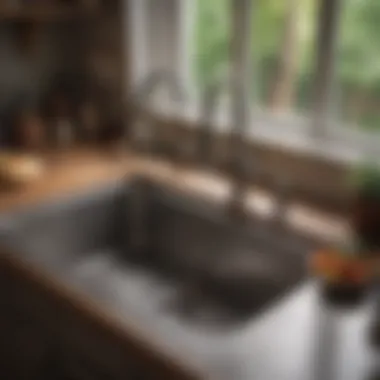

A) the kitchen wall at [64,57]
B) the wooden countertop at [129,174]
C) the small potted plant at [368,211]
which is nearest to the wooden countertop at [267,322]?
the wooden countertop at [129,174]

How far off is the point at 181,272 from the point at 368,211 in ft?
2.28

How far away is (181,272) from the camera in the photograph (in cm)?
190

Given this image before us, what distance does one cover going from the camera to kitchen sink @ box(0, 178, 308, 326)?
171 cm

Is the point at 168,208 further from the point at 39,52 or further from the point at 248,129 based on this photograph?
the point at 39,52

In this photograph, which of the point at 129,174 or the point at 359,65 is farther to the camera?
the point at 129,174

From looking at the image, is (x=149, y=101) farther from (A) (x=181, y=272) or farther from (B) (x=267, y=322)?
(B) (x=267, y=322)

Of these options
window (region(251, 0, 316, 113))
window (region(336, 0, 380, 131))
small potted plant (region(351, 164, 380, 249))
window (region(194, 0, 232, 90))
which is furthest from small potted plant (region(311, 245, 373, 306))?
window (region(194, 0, 232, 90))

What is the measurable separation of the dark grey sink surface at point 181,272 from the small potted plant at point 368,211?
14cm

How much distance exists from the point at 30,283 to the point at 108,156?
2.59ft

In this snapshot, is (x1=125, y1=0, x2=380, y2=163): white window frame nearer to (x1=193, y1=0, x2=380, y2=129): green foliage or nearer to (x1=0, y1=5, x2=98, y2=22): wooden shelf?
(x1=193, y1=0, x2=380, y2=129): green foliage

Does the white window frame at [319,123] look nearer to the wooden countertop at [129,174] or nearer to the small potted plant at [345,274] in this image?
the wooden countertop at [129,174]

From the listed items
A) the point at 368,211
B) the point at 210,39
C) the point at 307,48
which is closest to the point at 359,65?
the point at 307,48

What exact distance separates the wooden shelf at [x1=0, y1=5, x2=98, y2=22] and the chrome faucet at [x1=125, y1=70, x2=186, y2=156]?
0.31 meters

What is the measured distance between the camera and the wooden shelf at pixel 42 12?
210 cm
